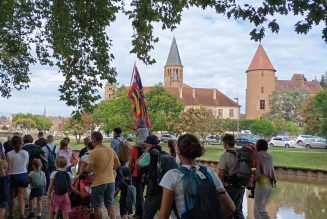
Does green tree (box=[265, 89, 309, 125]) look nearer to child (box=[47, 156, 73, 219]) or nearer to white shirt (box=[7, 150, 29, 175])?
white shirt (box=[7, 150, 29, 175])

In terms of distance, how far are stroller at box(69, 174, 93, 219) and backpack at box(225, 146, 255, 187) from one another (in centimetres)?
237

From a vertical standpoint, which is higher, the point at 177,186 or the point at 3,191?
the point at 177,186

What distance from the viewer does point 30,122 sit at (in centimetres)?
12025

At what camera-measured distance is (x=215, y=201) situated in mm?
3826

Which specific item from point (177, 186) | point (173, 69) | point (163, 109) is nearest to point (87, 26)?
point (177, 186)

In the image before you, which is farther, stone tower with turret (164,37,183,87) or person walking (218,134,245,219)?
stone tower with turret (164,37,183,87)

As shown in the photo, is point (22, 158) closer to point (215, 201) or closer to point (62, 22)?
point (62, 22)

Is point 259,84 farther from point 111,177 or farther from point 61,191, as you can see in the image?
point 61,191

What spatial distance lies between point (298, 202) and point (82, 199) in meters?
10.6

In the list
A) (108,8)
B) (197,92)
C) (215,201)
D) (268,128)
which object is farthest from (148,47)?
(197,92)

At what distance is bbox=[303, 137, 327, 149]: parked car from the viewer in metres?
49.2

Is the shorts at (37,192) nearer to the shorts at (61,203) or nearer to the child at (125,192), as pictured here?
the shorts at (61,203)

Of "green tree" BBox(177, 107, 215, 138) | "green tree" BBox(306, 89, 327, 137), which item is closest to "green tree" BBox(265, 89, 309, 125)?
"green tree" BBox(306, 89, 327, 137)

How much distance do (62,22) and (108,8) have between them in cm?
164
